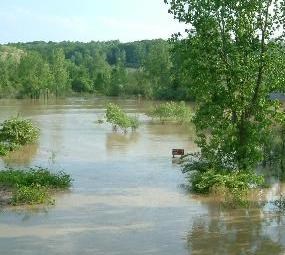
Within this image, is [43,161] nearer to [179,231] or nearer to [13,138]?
[13,138]

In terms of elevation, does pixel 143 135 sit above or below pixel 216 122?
below

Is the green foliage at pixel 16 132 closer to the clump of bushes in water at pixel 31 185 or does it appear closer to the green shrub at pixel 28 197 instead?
the clump of bushes in water at pixel 31 185

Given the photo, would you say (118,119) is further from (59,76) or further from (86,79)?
(86,79)

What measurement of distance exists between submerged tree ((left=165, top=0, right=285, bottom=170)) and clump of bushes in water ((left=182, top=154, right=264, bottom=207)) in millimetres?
707

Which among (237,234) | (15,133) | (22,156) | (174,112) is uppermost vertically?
(174,112)

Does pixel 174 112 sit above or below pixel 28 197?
above

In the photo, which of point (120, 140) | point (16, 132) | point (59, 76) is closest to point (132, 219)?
point (16, 132)

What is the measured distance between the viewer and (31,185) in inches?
683

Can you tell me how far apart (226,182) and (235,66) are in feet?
13.0

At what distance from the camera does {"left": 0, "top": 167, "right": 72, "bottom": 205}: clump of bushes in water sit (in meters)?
16.0

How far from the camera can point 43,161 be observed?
24.7m

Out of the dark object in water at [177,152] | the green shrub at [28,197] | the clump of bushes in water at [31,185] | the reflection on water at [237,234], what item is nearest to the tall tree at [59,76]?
the dark object in water at [177,152]

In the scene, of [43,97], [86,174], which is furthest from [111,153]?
[43,97]

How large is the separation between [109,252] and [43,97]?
251 ft
